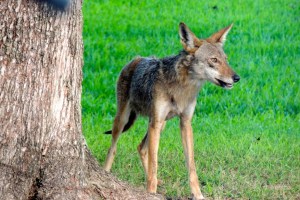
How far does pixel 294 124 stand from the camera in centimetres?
1119

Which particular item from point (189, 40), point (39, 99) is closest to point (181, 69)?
point (189, 40)

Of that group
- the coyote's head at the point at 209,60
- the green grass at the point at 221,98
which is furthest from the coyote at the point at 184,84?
the green grass at the point at 221,98

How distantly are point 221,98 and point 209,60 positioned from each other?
4.06 metres

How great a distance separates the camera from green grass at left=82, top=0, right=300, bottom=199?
9.12 meters

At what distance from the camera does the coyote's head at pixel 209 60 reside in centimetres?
832

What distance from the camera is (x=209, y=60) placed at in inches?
331

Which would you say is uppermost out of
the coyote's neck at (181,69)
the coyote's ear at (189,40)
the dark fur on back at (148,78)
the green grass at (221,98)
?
the coyote's ear at (189,40)

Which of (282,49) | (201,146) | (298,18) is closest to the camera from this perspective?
(201,146)

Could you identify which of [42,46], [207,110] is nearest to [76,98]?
[42,46]

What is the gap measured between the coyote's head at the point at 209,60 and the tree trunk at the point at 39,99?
1.79 meters

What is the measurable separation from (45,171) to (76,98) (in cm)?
67

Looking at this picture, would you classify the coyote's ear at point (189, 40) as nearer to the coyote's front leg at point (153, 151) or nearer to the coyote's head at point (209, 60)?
the coyote's head at point (209, 60)

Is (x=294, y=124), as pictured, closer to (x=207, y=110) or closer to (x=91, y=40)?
(x=207, y=110)

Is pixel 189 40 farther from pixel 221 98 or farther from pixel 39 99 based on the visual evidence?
pixel 221 98
